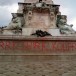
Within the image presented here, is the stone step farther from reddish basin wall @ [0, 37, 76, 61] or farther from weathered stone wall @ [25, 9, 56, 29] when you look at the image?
weathered stone wall @ [25, 9, 56, 29]

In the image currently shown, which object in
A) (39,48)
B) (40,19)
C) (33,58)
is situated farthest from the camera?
(40,19)

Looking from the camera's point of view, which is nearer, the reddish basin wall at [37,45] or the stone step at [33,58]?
the stone step at [33,58]

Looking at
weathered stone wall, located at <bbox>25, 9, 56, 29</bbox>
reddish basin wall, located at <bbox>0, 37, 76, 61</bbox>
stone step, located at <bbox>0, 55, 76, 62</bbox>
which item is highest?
weathered stone wall, located at <bbox>25, 9, 56, 29</bbox>

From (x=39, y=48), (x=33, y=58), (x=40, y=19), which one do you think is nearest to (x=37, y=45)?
(x=39, y=48)

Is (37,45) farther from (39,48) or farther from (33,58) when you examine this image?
(33,58)

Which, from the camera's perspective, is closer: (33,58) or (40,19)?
(33,58)

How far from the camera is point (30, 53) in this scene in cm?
1861

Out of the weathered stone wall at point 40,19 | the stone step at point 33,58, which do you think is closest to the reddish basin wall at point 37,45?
the stone step at point 33,58

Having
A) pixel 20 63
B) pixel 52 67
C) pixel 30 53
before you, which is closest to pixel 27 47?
pixel 30 53

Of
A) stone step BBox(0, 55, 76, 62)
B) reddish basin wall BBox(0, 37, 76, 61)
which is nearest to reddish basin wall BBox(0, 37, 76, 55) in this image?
reddish basin wall BBox(0, 37, 76, 61)

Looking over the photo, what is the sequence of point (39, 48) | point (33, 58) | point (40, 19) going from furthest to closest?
point (40, 19) < point (39, 48) < point (33, 58)

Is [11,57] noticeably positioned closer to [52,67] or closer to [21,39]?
[21,39]

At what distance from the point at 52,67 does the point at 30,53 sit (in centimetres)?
336

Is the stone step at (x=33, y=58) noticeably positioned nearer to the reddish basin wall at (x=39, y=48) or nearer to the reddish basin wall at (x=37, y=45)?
the reddish basin wall at (x=39, y=48)
